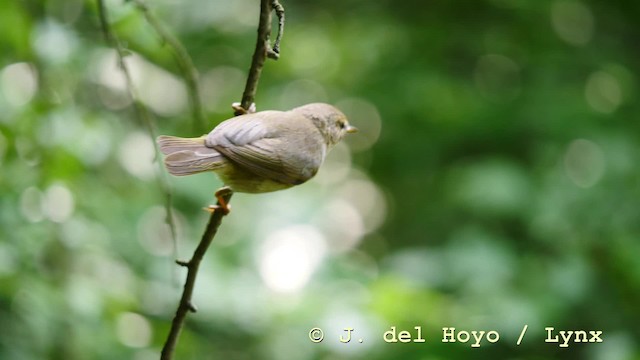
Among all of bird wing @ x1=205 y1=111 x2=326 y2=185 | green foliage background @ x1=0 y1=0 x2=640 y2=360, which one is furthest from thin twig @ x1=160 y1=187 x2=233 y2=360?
green foliage background @ x1=0 y1=0 x2=640 y2=360

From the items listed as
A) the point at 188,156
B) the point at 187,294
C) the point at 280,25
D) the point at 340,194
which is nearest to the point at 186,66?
the point at 188,156

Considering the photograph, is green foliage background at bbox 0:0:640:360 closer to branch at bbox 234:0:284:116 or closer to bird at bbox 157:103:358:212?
bird at bbox 157:103:358:212

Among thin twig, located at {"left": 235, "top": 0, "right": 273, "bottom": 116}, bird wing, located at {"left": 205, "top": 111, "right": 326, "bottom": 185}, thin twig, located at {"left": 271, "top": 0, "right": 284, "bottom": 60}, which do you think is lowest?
thin twig, located at {"left": 235, "top": 0, "right": 273, "bottom": 116}

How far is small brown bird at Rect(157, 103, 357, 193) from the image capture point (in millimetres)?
2006

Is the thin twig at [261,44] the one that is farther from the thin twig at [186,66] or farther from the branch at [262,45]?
the thin twig at [186,66]

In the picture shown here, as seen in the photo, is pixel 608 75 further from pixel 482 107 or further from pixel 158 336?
pixel 158 336

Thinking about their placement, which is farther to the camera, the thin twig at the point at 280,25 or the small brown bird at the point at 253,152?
the small brown bird at the point at 253,152

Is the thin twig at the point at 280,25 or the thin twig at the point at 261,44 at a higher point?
the thin twig at the point at 280,25

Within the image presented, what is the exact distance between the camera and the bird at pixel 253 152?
2.00 m

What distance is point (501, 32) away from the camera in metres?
5.34

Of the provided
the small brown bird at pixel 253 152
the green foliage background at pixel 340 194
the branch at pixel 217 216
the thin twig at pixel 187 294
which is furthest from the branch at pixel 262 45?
the green foliage background at pixel 340 194

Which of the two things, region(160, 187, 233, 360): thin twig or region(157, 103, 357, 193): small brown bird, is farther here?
region(157, 103, 357, 193): small brown bird

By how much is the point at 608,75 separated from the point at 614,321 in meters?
1.72

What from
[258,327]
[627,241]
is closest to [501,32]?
[627,241]
